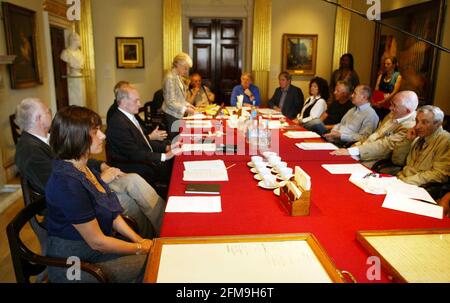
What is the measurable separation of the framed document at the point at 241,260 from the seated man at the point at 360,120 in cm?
298

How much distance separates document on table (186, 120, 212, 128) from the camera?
4.34 m

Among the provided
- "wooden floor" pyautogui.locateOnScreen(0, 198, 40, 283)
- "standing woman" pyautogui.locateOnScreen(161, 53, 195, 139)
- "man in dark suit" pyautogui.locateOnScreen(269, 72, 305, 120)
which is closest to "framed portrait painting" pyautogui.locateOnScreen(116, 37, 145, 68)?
"man in dark suit" pyautogui.locateOnScreen(269, 72, 305, 120)

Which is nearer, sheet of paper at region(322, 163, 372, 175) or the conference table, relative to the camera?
the conference table

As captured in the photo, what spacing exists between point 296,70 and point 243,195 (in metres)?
7.07

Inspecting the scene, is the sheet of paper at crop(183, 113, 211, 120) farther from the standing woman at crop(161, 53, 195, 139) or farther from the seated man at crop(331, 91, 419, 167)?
the seated man at crop(331, 91, 419, 167)

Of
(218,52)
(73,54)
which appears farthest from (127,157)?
(218,52)

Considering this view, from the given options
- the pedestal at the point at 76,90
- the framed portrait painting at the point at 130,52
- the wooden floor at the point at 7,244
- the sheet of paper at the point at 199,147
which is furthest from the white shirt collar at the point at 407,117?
the pedestal at the point at 76,90

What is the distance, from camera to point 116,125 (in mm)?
3064

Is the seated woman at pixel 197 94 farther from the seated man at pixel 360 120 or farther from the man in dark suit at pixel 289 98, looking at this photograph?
the seated man at pixel 360 120

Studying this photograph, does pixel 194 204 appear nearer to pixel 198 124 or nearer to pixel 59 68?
pixel 198 124

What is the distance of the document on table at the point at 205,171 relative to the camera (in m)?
2.30

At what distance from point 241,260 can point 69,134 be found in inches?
39.3

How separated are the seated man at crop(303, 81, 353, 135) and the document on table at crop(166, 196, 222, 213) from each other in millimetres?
3439
